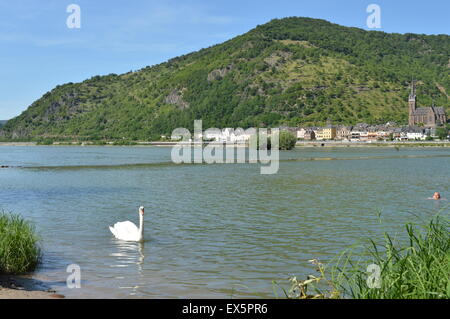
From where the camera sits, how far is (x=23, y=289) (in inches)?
380

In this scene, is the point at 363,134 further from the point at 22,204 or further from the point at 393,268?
the point at 393,268

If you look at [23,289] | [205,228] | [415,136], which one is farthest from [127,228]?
[415,136]

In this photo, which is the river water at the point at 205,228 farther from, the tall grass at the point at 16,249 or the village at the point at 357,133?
the village at the point at 357,133

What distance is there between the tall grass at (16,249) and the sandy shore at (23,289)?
1.19 feet

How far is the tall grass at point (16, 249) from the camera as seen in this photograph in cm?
1110

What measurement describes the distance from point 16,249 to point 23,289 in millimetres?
2060

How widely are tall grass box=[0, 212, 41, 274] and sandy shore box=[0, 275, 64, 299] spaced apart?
1.19ft

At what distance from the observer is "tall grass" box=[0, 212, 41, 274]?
437 inches

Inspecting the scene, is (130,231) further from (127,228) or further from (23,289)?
(23,289)

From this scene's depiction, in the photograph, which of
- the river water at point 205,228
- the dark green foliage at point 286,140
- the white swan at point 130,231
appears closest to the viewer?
the river water at point 205,228

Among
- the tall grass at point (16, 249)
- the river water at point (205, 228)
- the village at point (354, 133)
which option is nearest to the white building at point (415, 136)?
the village at point (354, 133)

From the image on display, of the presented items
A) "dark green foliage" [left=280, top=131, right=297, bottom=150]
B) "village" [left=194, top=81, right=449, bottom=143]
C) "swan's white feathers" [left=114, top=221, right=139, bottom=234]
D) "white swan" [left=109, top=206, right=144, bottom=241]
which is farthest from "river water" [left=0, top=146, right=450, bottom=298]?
"village" [left=194, top=81, right=449, bottom=143]

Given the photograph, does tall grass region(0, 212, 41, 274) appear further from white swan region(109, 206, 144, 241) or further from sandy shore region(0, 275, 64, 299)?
white swan region(109, 206, 144, 241)

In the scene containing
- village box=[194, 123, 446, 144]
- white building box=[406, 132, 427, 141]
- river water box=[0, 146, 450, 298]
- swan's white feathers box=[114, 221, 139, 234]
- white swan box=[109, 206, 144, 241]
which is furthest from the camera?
white building box=[406, 132, 427, 141]
